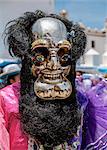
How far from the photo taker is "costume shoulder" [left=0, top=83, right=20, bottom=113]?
1.87m

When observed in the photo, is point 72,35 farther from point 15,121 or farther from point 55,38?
point 15,121

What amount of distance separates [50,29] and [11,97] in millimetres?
337

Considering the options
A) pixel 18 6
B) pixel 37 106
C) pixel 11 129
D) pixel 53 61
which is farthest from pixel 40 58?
pixel 18 6

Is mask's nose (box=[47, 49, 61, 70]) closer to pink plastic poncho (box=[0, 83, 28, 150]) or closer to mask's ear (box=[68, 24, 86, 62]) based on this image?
mask's ear (box=[68, 24, 86, 62])

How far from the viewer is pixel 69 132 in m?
1.86

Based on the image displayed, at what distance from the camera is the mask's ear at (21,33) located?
6.20ft

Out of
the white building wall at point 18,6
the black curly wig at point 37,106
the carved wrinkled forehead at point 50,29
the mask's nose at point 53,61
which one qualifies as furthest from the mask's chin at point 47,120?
the white building wall at point 18,6

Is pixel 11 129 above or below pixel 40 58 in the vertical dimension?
below

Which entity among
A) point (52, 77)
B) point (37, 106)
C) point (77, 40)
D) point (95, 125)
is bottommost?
point (95, 125)

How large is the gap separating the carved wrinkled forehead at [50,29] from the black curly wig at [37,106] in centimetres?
4

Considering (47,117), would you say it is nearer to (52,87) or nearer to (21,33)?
(52,87)

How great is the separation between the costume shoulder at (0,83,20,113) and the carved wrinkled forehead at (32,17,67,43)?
0.87 feet

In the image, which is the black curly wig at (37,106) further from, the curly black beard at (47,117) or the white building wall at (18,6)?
the white building wall at (18,6)

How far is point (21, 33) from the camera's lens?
190 cm
